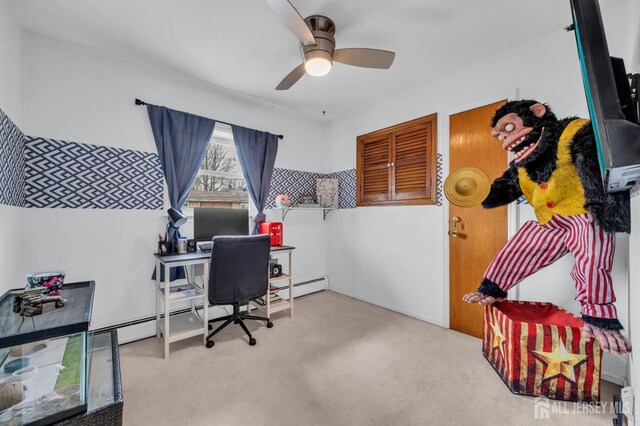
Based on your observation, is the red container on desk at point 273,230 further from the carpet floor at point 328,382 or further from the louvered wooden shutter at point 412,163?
the louvered wooden shutter at point 412,163

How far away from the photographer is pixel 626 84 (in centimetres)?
78

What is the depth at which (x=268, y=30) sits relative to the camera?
1938 mm

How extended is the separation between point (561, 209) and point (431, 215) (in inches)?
54.7

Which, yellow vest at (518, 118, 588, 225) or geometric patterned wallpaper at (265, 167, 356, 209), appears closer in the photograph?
yellow vest at (518, 118, 588, 225)

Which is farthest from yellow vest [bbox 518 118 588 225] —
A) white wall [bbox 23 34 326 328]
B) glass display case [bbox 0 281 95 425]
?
white wall [bbox 23 34 326 328]

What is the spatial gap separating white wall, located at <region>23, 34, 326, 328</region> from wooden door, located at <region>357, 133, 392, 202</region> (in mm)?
1999

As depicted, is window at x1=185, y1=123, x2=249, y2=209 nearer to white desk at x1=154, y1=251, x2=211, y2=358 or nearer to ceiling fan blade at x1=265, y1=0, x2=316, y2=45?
white desk at x1=154, y1=251, x2=211, y2=358

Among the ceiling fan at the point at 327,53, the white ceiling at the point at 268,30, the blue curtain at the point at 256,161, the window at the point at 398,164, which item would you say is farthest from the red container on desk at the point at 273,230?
the ceiling fan at the point at 327,53

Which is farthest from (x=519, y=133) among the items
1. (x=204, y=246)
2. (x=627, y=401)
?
(x=204, y=246)

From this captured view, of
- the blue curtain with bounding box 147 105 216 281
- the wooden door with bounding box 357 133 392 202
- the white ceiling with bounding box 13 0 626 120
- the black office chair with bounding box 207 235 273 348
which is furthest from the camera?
the wooden door with bounding box 357 133 392 202

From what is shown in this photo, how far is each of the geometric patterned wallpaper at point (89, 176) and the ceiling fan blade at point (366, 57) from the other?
77.6 inches

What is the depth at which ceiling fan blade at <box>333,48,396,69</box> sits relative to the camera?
1.80 m

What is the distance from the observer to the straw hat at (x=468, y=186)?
63.8 inches

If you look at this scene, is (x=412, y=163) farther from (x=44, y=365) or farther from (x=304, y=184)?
(x=44, y=365)
